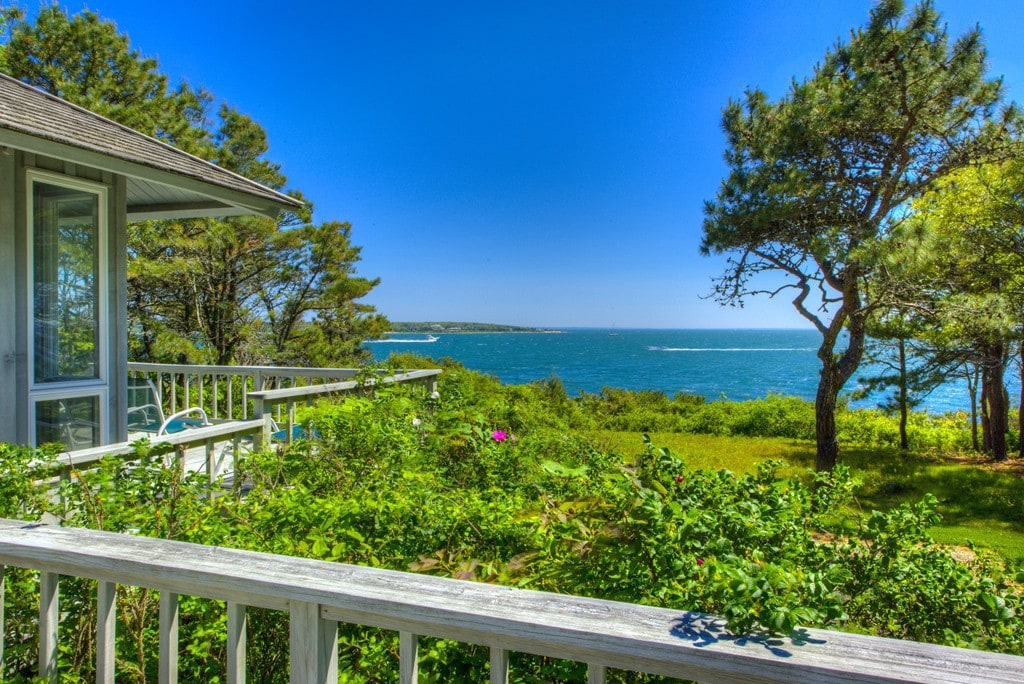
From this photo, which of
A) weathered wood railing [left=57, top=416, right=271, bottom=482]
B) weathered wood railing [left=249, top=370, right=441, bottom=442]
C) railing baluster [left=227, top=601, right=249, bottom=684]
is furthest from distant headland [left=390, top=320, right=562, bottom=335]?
railing baluster [left=227, top=601, right=249, bottom=684]

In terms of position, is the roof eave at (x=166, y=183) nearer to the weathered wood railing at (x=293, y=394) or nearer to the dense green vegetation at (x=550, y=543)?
the weathered wood railing at (x=293, y=394)

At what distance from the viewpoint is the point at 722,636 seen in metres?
0.90

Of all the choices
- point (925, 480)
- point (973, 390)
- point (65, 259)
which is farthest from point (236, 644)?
point (973, 390)

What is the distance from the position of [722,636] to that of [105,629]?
4.05ft

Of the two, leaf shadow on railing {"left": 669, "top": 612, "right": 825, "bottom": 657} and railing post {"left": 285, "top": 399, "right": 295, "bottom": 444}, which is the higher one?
leaf shadow on railing {"left": 669, "top": 612, "right": 825, "bottom": 657}

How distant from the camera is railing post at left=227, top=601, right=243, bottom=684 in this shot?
1.15 metres

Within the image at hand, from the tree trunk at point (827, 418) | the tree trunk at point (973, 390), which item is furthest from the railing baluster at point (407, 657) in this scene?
the tree trunk at point (973, 390)

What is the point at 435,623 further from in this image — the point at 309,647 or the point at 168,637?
the point at 168,637

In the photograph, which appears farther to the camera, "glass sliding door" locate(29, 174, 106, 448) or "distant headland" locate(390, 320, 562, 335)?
"distant headland" locate(390, 320, 562, 335)

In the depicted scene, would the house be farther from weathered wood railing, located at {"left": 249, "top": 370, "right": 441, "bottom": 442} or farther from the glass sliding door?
weathered wood railing, located at {"left": 249, "top": 370, "right": 441, "bottom": 442}

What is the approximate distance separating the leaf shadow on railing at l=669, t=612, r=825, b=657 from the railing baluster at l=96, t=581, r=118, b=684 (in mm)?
1140

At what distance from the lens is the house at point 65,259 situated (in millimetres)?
3727

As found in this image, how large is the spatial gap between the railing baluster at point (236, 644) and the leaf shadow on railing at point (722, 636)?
0.81 metres

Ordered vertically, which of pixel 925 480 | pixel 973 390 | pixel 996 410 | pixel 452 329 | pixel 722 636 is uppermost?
pixel 452 329
